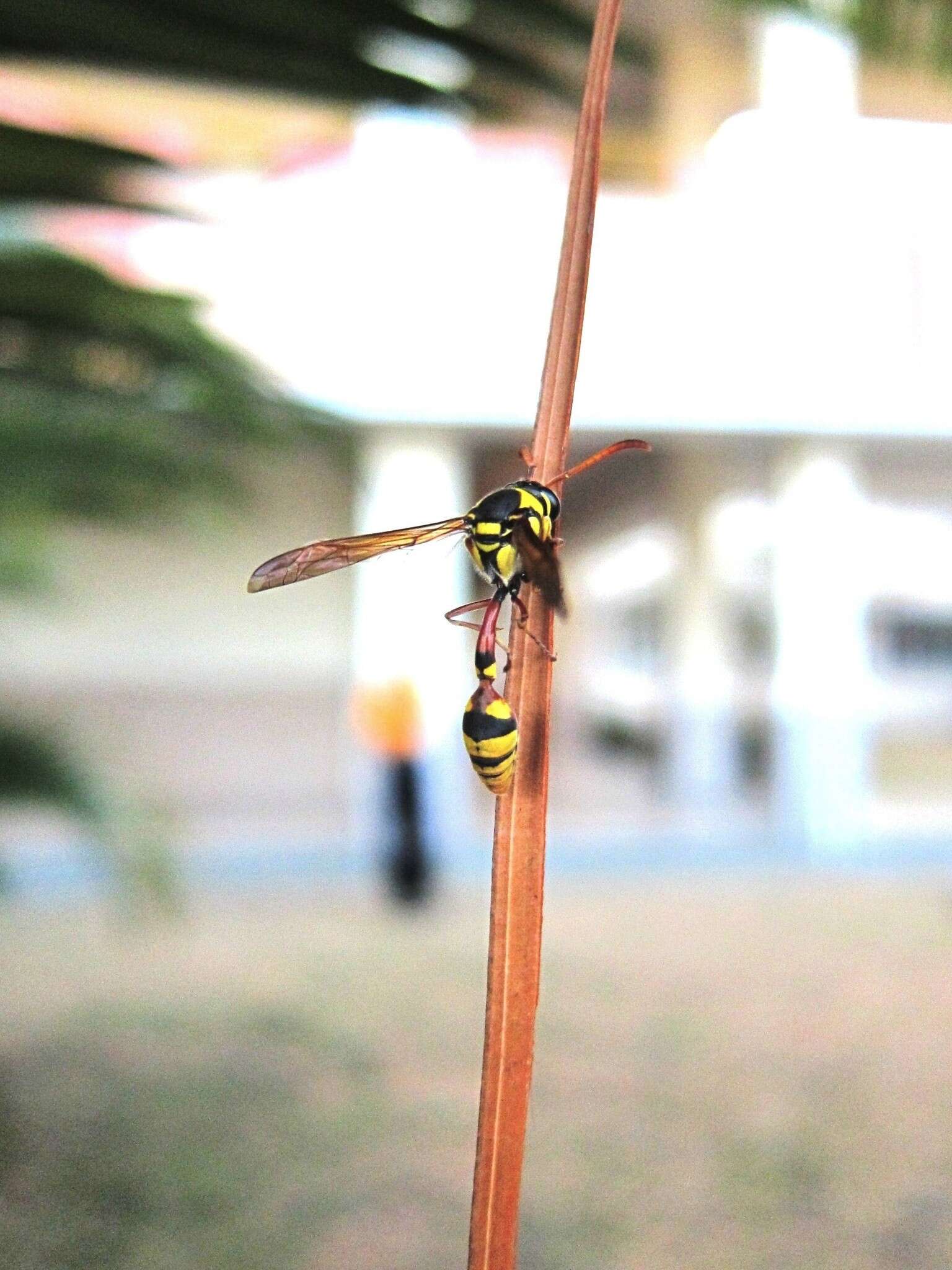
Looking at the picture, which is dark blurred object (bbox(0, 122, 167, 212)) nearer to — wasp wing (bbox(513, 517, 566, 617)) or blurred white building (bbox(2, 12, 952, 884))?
wasp wing (bbox(513, 517, 566, 617))

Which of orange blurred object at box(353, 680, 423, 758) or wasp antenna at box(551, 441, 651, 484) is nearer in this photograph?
wasp antenna at box(551, 441, 651, 484)

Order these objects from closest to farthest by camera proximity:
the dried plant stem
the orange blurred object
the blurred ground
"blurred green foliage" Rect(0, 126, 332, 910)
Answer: the dried plant stem < the blurred ground < "blurred green foliage" Rect(0, 126, 332, 910) < the orange blurred object

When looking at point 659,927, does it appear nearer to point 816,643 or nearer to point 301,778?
point 816,643

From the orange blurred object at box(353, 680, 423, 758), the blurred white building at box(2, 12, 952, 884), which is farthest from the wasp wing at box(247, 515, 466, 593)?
the orange blurred object at box(353, 680, 423, 758)

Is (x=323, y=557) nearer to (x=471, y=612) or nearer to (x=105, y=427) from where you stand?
(x=471, y=612)

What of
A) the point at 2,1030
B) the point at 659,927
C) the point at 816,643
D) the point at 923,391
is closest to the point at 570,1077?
the point at 2,1030

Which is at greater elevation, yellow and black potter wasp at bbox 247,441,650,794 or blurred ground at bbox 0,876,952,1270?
yellow and black potter wasp at bbox 247,441,650,794
